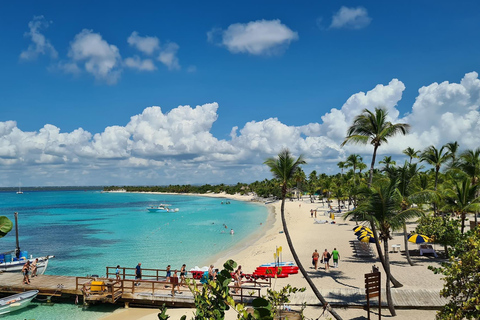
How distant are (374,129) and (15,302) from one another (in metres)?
22.1

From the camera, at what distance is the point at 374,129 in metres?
17.9

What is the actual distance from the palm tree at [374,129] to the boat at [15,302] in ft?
65.2

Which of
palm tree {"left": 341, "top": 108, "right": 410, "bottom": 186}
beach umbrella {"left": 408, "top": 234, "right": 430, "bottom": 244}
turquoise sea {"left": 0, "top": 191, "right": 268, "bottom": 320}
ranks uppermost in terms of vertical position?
palm tree {"left": 341, "top": 108, "right": 410, "bottom": 186}

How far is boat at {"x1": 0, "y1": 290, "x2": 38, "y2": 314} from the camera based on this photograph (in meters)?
18.6

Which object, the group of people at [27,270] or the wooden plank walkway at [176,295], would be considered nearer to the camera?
the wooden plank walkway at [176,295]

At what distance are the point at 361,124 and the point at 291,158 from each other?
165 inches

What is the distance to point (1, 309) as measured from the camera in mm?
18422

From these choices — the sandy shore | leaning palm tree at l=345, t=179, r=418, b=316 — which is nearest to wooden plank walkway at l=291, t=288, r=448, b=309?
the sandy shore

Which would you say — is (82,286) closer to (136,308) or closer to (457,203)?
(136,308)

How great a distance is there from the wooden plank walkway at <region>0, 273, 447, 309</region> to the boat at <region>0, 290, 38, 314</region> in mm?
1068

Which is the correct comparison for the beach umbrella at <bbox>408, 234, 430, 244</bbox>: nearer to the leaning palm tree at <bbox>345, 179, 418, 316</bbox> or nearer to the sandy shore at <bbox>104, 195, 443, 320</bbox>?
the sandy shore at <bbox>104, 195, 443, 320</bbox>

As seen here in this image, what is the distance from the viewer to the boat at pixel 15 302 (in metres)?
18.6

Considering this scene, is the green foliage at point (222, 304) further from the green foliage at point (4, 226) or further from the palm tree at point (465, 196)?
the palm tree at point (465, 196)

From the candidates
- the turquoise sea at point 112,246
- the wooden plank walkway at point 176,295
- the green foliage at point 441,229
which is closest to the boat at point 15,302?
the turquoise sea at point 112,246
